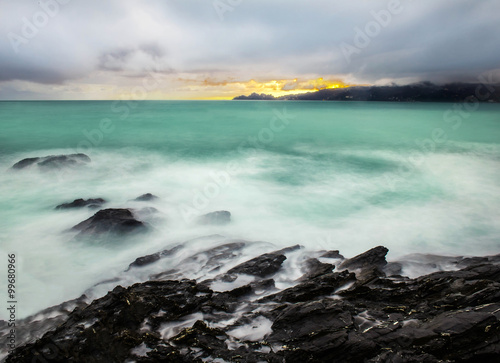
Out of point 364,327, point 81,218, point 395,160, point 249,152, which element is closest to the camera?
point 364,327

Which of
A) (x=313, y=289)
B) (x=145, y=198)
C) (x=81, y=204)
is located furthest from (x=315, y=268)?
(x=81, y=204)

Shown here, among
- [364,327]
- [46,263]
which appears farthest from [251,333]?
[46,263]

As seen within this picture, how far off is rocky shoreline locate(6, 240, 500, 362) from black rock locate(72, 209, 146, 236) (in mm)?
3888

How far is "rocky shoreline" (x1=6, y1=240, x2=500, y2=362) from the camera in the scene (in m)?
5.17

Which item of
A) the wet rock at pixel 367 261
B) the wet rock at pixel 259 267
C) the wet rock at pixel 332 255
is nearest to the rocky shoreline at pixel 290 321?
the wet rock at pixel 259 267

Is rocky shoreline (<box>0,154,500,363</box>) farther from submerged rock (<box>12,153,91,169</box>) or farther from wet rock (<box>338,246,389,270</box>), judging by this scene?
submerged rock (<box>12,153,91,169</box>)

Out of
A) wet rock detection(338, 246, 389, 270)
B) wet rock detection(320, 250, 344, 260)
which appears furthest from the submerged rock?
wet rock detection(338, 246, 389, 270)

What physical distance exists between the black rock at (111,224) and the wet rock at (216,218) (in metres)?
2.46

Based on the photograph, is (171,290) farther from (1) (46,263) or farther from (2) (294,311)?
(1) (46,263)

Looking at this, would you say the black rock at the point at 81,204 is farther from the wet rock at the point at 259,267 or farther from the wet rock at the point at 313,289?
the wet rock at the point at 313,289

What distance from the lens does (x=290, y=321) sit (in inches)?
239

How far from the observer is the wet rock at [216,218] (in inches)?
502

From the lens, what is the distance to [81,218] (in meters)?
12.8

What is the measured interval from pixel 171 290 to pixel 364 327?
445cm
